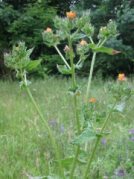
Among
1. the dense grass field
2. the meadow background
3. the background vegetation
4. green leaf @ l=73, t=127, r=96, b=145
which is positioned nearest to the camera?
green leaf @ l=73, t=127, r=96, b=145

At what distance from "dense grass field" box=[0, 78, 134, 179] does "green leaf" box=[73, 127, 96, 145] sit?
28 centimetres

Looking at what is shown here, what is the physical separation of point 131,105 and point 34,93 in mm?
1899

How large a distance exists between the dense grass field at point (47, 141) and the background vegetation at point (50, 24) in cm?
309

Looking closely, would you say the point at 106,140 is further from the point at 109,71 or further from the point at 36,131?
the point at 109,71

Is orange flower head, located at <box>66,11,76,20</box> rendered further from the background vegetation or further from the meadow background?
the background vegetation

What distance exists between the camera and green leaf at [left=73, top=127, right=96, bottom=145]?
5.54 feet

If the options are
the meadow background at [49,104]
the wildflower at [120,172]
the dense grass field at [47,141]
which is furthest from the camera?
the meadow background at [49,104]

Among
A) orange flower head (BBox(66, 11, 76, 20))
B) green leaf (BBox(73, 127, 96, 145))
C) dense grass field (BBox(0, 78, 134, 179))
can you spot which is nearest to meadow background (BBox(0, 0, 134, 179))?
dense grass field (BBox(0, 78, 134, 179))

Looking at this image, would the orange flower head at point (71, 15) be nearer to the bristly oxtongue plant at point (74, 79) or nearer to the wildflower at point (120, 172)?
the bristly oxtongue plant at point (74, 79)

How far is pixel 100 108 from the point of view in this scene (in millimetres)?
4871

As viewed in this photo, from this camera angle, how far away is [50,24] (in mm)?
9672

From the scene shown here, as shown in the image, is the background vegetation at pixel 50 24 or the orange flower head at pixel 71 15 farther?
the background vegetation at pixel 50 24

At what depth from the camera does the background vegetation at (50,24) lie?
842cm

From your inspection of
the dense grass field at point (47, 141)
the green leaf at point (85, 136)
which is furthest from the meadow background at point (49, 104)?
the green leaf at point (85, 136)
